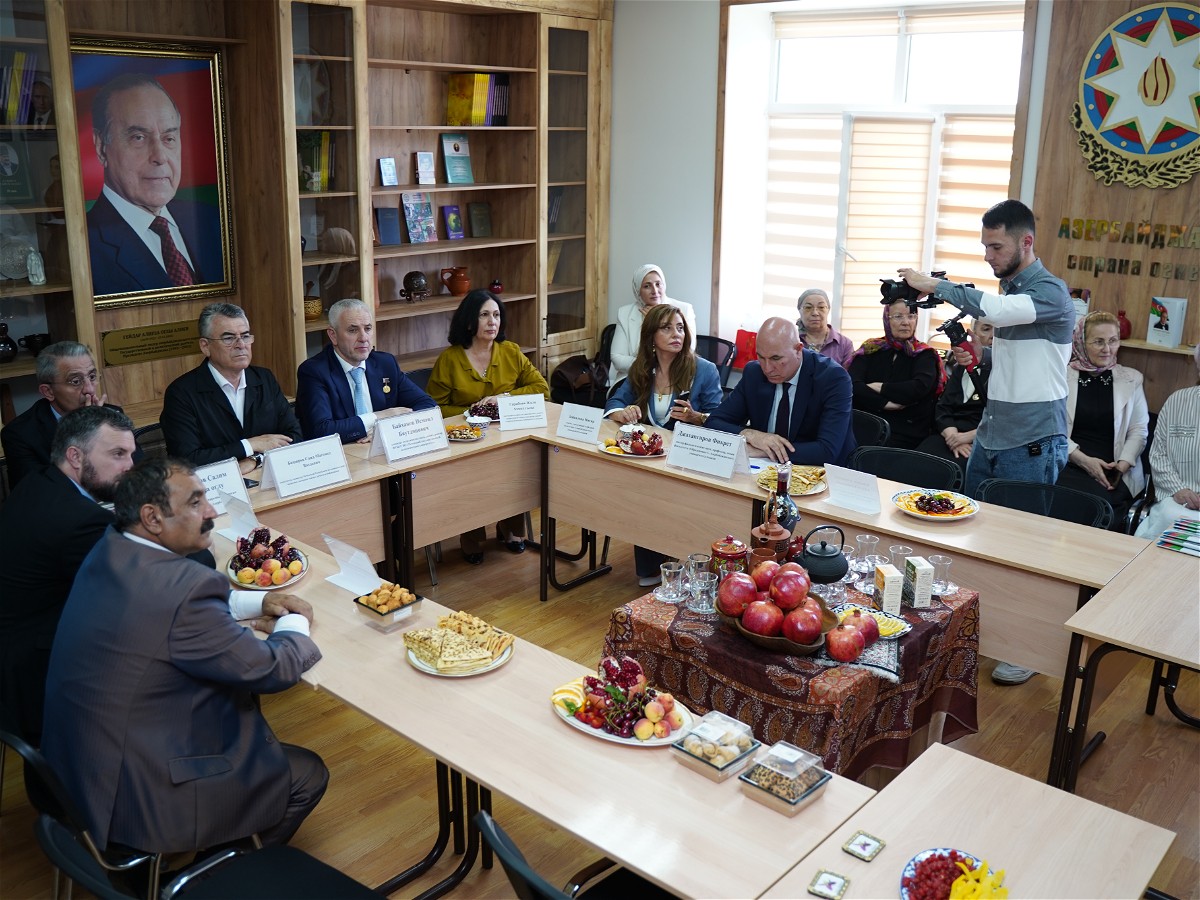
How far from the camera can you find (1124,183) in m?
5.15

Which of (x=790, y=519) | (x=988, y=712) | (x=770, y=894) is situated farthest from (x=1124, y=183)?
(x=770, y=894)

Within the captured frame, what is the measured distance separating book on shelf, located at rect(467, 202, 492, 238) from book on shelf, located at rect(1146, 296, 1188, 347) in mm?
3902

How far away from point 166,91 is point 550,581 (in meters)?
3.04

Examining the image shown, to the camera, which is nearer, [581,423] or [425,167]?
[581,423]

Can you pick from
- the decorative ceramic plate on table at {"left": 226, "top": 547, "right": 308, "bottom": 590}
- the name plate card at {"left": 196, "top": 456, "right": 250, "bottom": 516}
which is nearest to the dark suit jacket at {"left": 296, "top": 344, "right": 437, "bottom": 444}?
the name plate card at {"left": 196, "top": 456, "right": 250, "bottom": 516}

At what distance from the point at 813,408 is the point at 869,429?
56 cm

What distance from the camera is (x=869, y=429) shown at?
4.79 metres

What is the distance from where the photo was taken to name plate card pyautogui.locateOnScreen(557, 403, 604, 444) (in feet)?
15.2

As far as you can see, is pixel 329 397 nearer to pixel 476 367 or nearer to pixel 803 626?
pixel 476 367

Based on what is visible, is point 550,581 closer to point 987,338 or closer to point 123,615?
point 987,338

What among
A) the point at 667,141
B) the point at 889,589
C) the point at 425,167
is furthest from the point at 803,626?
the point at 667,141

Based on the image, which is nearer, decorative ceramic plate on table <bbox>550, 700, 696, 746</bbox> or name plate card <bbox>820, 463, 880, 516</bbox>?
decorative ceramic plate on table <bbox>550, 700, 696, 746</bbox>

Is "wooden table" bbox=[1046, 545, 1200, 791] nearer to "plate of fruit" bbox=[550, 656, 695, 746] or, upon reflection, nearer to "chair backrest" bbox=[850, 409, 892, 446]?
"plate of fruit" bbox=[550, 656, 695, 746]

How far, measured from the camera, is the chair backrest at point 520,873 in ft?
6.02
